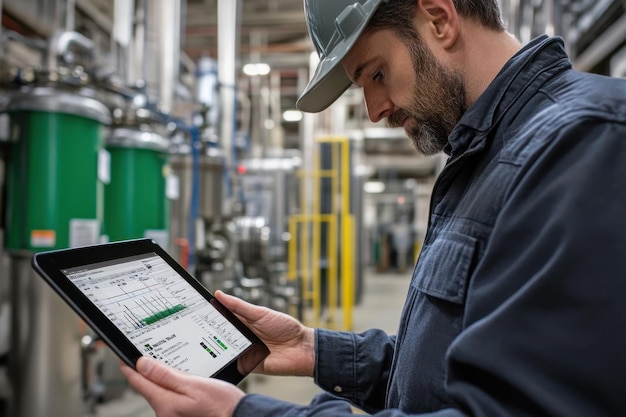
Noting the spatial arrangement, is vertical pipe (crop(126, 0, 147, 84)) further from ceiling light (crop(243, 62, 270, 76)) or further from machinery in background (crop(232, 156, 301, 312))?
ceiling light (crop(243, 62, 270, 76))

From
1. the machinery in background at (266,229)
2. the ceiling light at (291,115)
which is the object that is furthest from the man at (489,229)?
the ceiling light at (291,115)

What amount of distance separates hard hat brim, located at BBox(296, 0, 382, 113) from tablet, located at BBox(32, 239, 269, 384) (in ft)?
1.43

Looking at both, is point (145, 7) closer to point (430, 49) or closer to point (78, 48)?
point (78, 48)

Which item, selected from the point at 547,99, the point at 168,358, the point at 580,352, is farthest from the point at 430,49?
the point at 168,358

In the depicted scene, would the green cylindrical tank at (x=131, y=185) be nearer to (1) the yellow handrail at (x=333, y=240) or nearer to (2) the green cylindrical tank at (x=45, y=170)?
(2) the green cylindrical tank at (x=45, y=170)

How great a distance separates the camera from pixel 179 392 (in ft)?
2.03

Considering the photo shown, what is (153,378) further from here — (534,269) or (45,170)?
(45,170)

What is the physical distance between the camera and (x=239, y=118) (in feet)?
23.9

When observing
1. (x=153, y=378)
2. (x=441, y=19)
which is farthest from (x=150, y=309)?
(x=441, y=19)

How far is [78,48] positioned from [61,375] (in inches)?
59.0

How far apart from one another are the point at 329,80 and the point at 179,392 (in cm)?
67

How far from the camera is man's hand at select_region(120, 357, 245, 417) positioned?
0.61m

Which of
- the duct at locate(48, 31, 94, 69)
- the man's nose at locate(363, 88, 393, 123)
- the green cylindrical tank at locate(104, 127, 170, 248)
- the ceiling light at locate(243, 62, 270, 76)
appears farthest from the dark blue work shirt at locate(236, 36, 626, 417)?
the ceiling light at locate(243, 62, 270, 76)

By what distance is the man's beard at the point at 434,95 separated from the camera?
781mm
